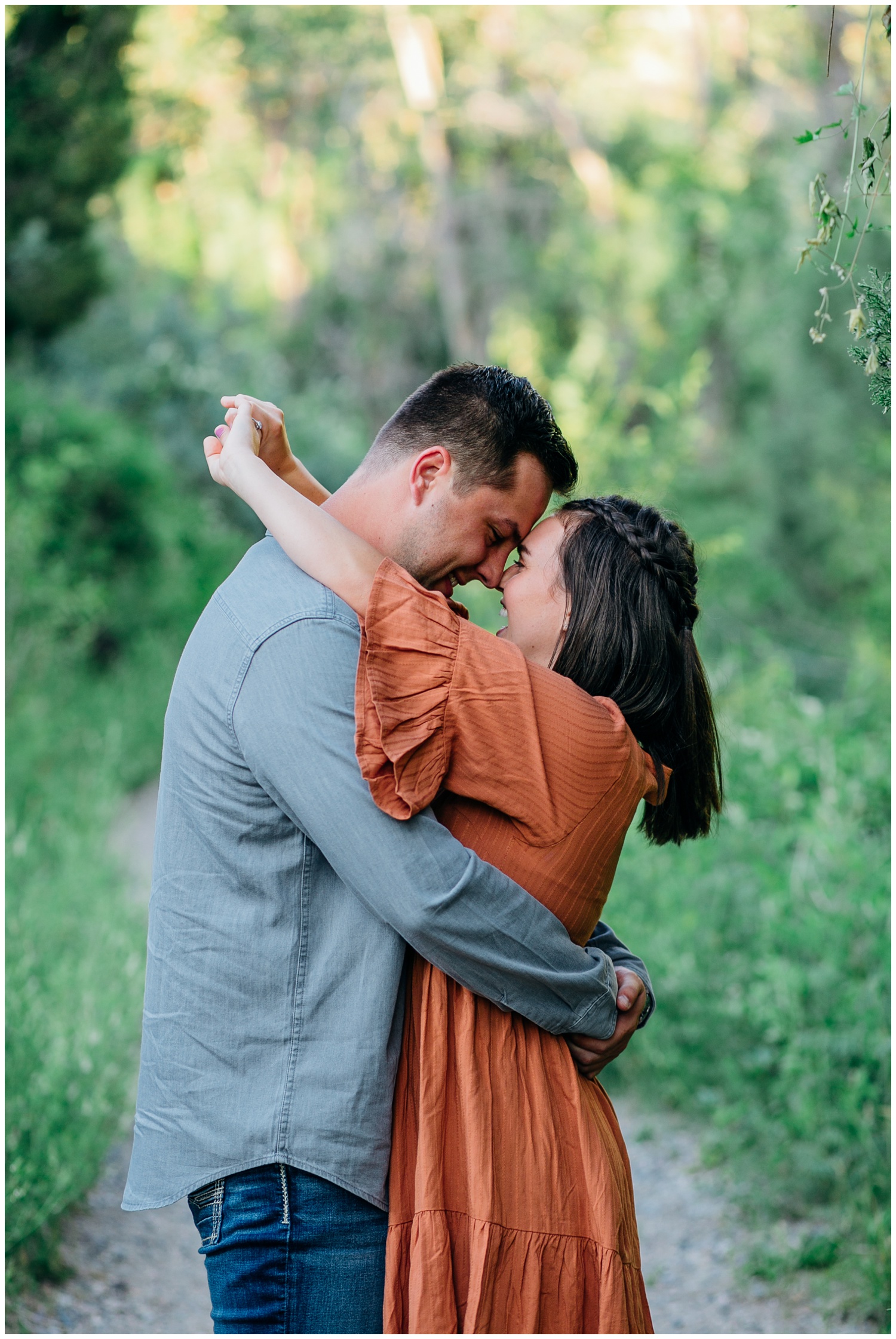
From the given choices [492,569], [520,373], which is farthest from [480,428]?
[520,373]

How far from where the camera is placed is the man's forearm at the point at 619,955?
2217 millimetres

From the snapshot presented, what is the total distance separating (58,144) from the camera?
452 inches

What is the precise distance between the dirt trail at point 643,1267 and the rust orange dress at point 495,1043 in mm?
2352

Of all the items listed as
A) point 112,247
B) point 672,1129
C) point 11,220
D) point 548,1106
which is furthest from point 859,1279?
point 112,247

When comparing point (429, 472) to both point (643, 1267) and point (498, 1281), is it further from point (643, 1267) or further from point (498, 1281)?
point (643, 1267)

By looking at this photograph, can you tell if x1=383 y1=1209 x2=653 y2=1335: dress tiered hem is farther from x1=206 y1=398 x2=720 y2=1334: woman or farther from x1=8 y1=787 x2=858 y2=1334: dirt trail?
x1=8 y1=787 x2=858 y2=1334: dirt trail

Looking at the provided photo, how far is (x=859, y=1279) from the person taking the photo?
3.84 m

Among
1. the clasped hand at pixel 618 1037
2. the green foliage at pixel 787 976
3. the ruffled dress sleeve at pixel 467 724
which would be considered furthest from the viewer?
the green foliage at pixel 787 976

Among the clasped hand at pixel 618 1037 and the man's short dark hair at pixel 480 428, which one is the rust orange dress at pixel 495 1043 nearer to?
the clasped hand at pixel 618 1037

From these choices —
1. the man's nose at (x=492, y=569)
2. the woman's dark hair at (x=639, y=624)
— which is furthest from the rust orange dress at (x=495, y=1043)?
the man's nose at (x=492, y=569)

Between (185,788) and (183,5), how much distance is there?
2219cm

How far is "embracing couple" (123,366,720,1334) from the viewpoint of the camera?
174 centimetres

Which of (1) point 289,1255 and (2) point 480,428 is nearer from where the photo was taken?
(1) point 289,1255

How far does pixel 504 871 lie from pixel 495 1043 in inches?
10.6
